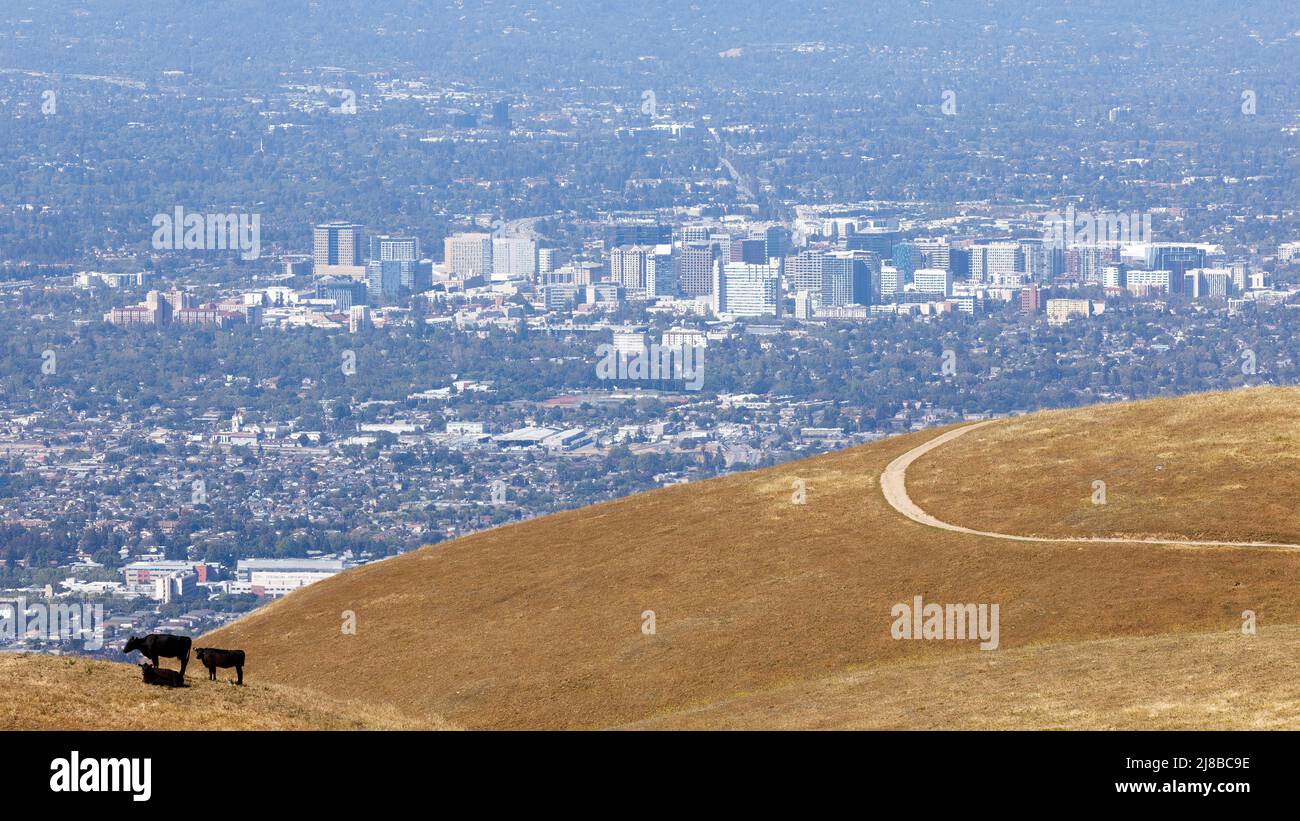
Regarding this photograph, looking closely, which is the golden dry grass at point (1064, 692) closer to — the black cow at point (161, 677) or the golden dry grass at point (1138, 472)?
the golden dry grass at point (1138, 472)

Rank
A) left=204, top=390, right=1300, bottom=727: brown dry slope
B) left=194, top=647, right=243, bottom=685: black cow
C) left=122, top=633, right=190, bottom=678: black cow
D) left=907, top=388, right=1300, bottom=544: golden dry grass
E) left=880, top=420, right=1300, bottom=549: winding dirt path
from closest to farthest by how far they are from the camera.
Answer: left=122, top=633, right=190, bottom=678: black cow < left=194, top=647, right=243, bottom=685: black cow < left=204, top=390, right=1300, bottom=727: brown dry slope < left=880, top=420, right=1300, bottom=549: winding dirt path < left=907, top=388, right=1300, bottom=544: golden dry grass

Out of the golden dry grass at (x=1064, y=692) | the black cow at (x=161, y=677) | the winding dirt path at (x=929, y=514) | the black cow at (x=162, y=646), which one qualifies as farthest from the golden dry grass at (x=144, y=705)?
the winding dirt path at (x=929, y=514)

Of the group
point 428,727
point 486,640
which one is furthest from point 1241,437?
point 428,727

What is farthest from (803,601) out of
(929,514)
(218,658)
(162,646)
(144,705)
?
(144,705)

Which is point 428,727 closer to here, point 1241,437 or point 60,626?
point 1241,437

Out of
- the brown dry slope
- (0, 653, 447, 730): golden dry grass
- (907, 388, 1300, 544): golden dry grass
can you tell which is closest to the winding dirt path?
(907, 388, 1300, 544): golden dry grass

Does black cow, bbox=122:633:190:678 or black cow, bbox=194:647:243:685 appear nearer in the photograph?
black cow, bbox=122:633:190:678

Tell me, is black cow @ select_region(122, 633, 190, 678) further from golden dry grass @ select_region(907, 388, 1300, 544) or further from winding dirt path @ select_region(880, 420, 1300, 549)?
golden dry grass @ select_region(907, 388, 1300, 544)
